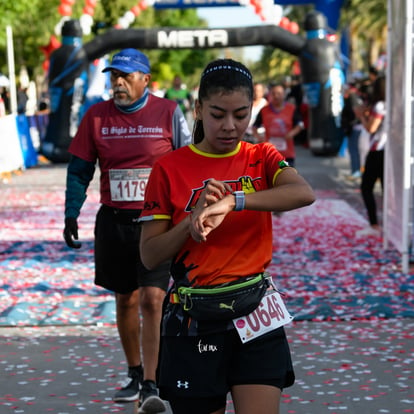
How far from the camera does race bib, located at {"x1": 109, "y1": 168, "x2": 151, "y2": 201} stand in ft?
16.7

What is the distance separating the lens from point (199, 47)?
21859mm

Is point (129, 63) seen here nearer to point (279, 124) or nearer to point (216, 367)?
point (216, 367)

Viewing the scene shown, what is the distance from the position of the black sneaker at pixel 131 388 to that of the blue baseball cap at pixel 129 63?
1730 millimetres

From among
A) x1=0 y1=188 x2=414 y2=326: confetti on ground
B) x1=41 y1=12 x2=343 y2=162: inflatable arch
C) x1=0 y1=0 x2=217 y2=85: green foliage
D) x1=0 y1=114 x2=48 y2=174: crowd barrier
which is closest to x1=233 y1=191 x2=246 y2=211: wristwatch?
x1=0 y1=188 x2=414 y2=326: confetti on ground

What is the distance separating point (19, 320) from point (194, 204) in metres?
4.35

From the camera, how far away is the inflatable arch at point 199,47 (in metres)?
21.7

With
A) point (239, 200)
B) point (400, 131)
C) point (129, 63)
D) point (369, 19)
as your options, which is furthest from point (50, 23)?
point (239, 200)

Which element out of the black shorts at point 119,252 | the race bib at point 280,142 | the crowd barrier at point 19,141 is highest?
the black shorts at point 119,252

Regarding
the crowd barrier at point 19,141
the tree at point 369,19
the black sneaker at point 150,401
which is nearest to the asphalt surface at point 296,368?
the black sneaker at point 150,401

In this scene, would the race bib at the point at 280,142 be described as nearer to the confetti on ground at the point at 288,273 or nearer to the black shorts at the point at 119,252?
the confetti on ground at the point at 288,273

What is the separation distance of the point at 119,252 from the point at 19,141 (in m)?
16.9

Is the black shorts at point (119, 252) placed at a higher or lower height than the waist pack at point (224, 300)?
lower

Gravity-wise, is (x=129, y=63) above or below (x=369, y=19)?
above

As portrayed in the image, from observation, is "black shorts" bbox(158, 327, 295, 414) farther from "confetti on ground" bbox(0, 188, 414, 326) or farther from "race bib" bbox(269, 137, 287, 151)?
"race bib" bbox(269, 137, 287, 151)
